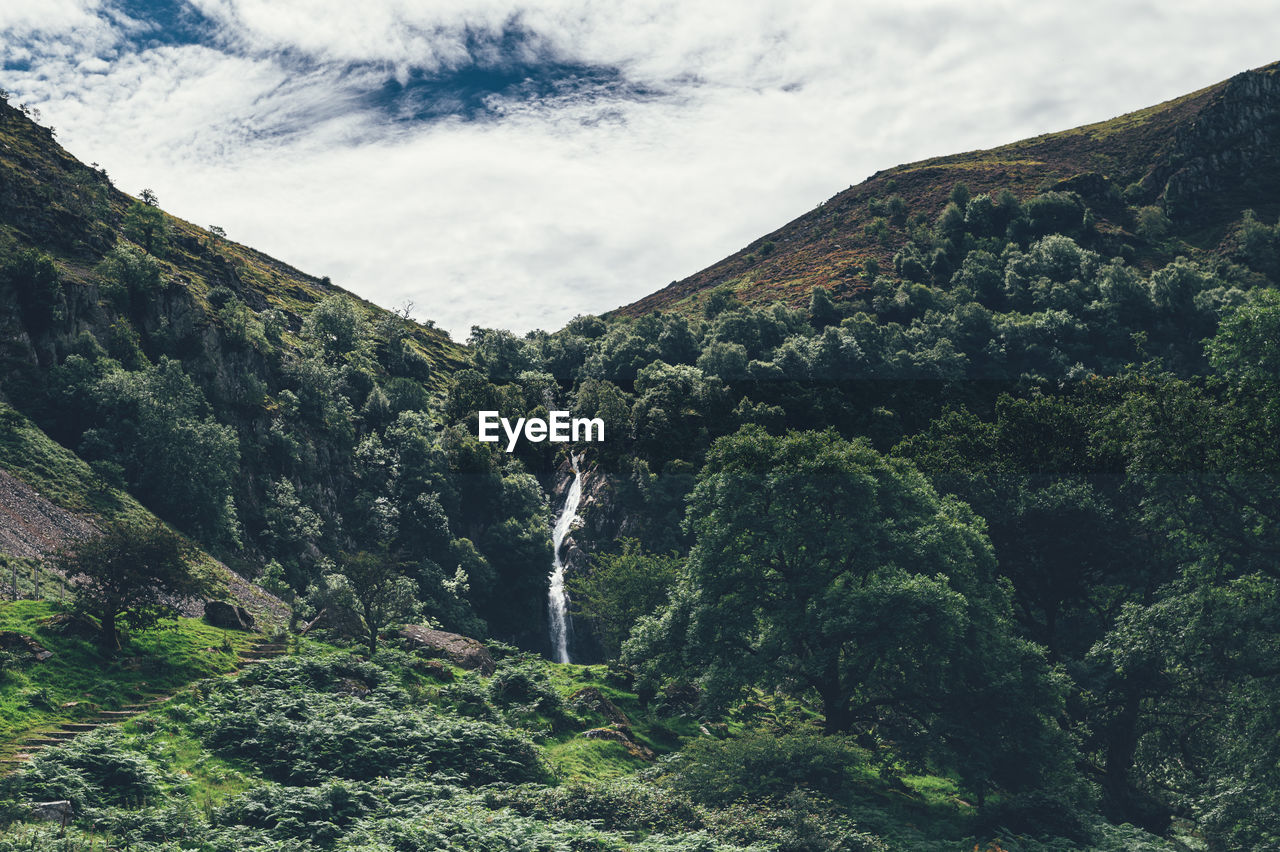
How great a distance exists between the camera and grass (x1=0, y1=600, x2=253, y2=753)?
3016cm

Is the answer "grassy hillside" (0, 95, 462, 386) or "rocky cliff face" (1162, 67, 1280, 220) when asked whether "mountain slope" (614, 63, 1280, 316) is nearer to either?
"rocky cliff face" (1162, 67, 1280, 220)

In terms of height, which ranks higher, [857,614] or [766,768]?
[857,614]

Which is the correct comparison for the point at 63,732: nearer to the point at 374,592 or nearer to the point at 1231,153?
the point at 374,592

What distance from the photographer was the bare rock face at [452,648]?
149 feet

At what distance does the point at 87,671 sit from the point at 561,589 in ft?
165

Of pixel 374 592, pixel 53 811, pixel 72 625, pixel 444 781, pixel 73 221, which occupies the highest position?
pixel 73 221

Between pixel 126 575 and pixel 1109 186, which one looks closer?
pixel 126 575

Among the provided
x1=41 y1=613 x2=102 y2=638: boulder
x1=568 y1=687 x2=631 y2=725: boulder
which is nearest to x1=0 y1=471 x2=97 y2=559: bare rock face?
x1=41 y1=613 x2=102 y2=638: boulder

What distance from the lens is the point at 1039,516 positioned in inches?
1943

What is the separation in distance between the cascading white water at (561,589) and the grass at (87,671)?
128 ft

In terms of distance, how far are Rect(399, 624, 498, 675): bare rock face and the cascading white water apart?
98.3ft

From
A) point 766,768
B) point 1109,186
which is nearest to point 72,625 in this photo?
point 766,768

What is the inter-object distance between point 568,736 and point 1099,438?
34069mm

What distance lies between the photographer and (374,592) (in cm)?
4412
